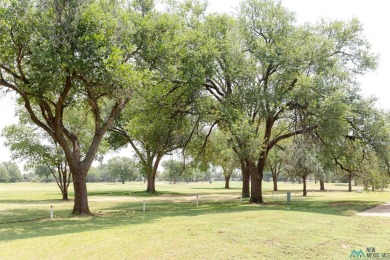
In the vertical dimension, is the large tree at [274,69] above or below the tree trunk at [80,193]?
above

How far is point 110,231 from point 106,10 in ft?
42.3

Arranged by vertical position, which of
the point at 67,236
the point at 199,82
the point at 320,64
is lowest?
the point at 67,236

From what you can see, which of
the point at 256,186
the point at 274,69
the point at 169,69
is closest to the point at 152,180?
the point at 256,186

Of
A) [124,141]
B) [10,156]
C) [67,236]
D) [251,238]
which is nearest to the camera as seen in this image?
[251,238]

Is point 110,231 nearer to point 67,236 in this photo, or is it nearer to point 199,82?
point 67,236

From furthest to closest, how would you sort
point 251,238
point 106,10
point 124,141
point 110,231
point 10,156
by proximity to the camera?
point 124,141 < point 10,156 < point 106,10 < point 110,231 < point 251,238

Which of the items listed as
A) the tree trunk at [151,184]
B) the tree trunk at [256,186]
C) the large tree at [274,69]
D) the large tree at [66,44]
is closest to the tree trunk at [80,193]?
the large tree at [66,44]

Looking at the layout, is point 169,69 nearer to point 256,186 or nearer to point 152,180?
A: point 256,186

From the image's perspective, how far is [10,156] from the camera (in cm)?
3878

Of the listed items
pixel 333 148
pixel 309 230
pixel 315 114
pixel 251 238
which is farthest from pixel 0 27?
pixel 333 148

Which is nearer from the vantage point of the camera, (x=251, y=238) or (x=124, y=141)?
(x=251, y=238)

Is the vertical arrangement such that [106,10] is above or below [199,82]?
above

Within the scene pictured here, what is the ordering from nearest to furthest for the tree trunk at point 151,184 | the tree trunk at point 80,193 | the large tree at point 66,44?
1. the large tree at point 66,44
2. the tree trunk at point 80,193
3. the tree trunk at point 151,184

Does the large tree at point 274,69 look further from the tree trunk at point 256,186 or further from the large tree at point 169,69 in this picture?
the large tree at point 169,69
